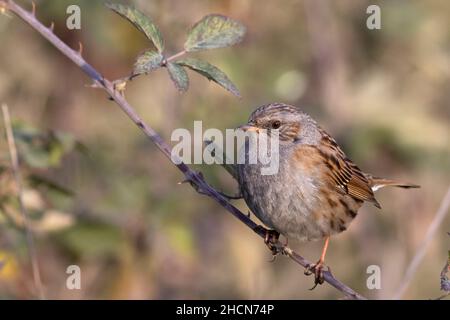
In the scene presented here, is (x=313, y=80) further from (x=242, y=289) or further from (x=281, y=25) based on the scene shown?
(x=242, y=289)

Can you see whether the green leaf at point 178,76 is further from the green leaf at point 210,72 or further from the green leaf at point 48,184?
the green leaf at point 48,184

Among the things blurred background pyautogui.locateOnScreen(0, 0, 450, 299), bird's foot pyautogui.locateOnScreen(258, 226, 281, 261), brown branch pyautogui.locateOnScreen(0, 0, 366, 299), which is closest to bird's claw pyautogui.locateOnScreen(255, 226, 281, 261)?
bird's foot pyautogui.locateOnScreen(258, 226, 281, 261)

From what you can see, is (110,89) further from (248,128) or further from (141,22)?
(248,128)

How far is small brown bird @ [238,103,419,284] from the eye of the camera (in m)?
4.14

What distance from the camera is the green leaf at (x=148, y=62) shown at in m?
2.97

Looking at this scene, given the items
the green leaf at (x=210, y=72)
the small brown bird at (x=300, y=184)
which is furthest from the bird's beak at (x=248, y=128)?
the green leaf at (x=210, y=72)

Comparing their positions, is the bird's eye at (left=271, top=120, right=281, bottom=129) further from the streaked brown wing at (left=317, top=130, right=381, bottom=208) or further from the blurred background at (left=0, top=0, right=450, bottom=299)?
the blurred background at (left=0, top=0, right=450, bottom=299)

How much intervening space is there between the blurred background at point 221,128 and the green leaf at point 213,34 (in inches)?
59.1

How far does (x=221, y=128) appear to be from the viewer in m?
5.60

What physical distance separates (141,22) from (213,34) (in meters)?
0.31

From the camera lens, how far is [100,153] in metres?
5.78

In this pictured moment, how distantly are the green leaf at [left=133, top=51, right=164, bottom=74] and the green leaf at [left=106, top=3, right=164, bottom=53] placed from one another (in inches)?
1.5
